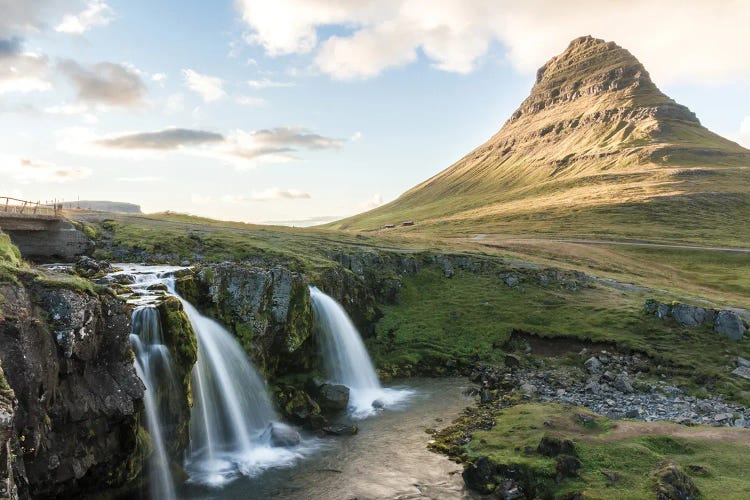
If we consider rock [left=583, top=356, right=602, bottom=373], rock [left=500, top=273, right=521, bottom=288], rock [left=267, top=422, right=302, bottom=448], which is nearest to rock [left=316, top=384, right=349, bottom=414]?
rock [left=267, top=422, right=302, bottom=448]

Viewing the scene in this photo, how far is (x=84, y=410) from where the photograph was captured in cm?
1941

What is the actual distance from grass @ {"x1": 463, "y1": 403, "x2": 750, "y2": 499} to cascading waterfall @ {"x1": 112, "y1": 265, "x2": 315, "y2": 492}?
39.6 feet

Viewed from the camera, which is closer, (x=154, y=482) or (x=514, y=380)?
(x=154, y=482)

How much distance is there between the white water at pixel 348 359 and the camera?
1492 inches

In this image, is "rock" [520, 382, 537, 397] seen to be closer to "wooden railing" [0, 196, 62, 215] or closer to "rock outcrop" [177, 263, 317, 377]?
"rock outcrop" [177, 263, 317, 377]

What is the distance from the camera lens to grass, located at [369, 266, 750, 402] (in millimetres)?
41281

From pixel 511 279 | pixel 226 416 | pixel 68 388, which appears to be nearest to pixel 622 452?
pixel 226 416

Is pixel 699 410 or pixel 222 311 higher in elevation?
pixel 222 311

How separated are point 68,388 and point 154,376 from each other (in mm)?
5870

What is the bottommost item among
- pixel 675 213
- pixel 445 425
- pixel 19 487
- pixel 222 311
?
pixel 445 425

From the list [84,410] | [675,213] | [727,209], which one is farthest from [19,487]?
[727,209]

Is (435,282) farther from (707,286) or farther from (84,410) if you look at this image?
(707,286)

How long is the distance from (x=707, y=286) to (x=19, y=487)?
9448cm

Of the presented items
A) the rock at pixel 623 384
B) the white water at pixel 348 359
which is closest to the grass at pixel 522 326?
the white water at pixel 348 359
